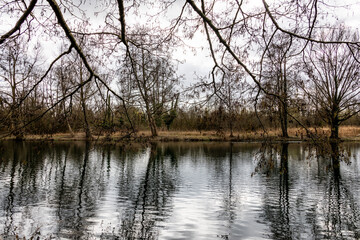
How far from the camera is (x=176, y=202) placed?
9609mm

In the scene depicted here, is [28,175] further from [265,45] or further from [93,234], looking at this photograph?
[265,45]

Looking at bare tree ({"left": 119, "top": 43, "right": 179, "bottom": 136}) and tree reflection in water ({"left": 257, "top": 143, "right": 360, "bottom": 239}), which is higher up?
bare tree ({"left": 119, "top": 43, "right": 179, "bottom": 136})

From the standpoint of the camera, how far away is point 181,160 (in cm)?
1869

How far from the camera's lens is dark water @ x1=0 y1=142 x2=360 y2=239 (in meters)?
7.05

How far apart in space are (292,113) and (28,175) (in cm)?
1224

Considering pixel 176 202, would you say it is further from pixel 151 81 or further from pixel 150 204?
pixel 151 81

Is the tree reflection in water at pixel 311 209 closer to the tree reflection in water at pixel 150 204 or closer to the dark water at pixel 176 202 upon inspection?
the dark water at pixel 176 202

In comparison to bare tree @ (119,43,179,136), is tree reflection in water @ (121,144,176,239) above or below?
below

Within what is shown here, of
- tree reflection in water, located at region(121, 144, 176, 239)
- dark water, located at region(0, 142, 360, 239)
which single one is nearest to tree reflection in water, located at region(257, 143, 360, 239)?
dark water, located at region(0, 142, 360, 239)

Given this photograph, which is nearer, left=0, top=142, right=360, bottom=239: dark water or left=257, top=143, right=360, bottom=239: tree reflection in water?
left=257, top=143, right=360, bottom=239: tree reflection in water

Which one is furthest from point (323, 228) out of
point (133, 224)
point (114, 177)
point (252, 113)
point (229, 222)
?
point (114, 177)

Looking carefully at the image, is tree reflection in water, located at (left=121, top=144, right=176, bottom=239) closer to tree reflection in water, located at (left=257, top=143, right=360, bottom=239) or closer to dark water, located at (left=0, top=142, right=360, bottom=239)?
dark water, located at (left=0, top=142, right=360, bottom=239)

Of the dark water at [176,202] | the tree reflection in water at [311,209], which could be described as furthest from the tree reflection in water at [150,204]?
the tree reflection in water at [311,209]

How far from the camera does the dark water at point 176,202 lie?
7055mm
